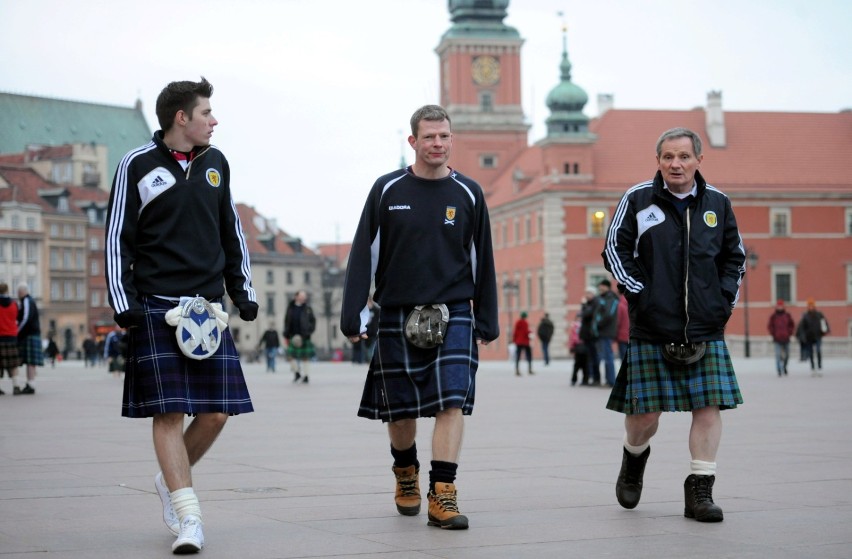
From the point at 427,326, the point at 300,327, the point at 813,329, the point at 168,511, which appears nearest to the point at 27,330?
the point at 300,327

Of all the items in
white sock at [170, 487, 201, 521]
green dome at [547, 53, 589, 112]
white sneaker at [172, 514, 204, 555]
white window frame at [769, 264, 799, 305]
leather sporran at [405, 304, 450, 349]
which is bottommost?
white sneaker at [172, 514, 204, 555]

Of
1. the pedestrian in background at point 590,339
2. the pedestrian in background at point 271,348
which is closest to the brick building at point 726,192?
the pedestrian in background at point 271,348

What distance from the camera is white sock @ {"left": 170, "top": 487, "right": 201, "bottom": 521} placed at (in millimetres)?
6578

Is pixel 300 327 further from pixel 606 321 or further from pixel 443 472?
pixel 443 472

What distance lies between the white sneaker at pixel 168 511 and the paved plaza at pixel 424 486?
105 mm

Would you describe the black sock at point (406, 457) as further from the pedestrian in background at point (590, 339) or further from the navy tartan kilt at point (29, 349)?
the pedestrian in background at point (590, 339)

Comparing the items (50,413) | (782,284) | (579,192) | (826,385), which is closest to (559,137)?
(579,192)

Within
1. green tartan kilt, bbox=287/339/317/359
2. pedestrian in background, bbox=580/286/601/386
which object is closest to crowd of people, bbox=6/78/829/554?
pedestrian in background, bbox=580/286/601/386

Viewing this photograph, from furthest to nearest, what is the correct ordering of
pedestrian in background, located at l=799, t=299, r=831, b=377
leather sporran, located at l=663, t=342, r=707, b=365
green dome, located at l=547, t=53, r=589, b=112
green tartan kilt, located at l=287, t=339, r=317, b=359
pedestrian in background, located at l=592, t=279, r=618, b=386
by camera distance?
green dome, located at l=547, t=53, r=589, b=112 → pedestrian in background, located at l=799, t=299, r=831, b=377 → green tartan kilt, located at l=287, t=339, r=317, b=359 → pedestrian in background, located at l=592, t=279, r=618, b=386 → leather sporran, located at l=663, t=342, r=707, b=365

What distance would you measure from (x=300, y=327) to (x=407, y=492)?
2158cm

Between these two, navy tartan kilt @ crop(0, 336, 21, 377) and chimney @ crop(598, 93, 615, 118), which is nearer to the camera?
navy tartan kilt @ crop(0, 336, 21, 377)

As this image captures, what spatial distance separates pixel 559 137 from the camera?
87375 millimetres

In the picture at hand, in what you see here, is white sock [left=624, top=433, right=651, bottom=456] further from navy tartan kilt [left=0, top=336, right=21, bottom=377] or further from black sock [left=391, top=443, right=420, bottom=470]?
navy tartan kilt [left=0, top=336, right=21, bottom=377]

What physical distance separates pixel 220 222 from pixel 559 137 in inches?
3194
